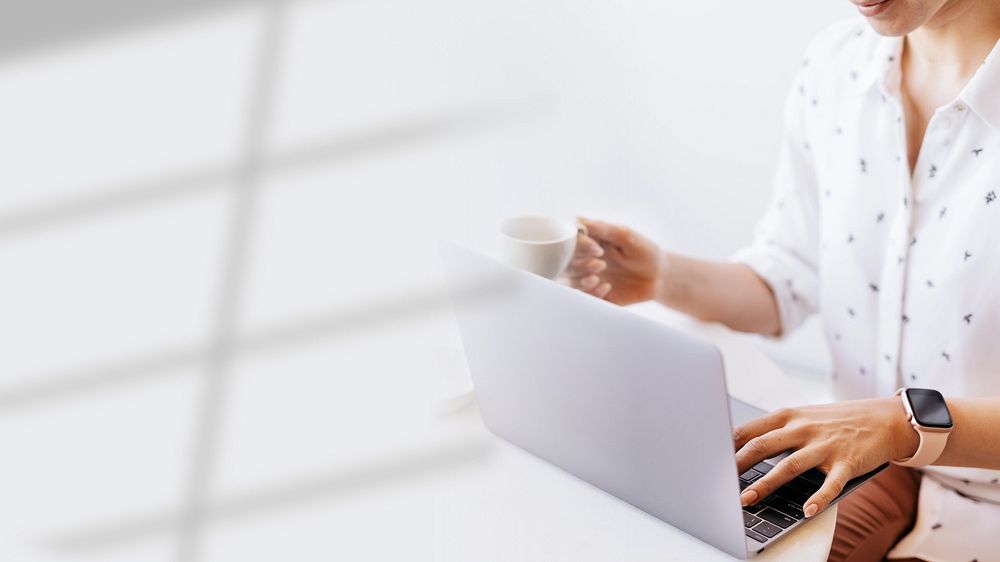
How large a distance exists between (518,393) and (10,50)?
1168mm

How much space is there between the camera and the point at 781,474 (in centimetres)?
90

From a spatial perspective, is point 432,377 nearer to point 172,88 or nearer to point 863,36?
point 863,36

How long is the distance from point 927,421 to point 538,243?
411mm

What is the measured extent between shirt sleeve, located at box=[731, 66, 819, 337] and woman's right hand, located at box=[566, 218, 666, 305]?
0.58ft

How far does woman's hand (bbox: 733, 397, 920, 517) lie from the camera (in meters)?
0.89

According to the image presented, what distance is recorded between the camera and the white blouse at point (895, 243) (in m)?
1.14

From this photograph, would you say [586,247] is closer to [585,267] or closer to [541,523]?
[585,267]

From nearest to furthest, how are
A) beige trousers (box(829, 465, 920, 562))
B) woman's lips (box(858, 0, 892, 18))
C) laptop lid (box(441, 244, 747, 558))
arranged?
laptop lid (box(441, 244, 747, 558))
woman's lips (box(858, 0, 892, 18))
beige trousers (box(829, 465, 920, 562))

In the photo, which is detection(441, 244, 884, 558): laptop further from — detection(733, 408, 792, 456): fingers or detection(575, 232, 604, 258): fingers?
detection(575, 232, 604, 258): fingers

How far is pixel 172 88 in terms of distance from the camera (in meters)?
1.89

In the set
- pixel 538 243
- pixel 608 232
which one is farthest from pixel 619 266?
pixel 538 243

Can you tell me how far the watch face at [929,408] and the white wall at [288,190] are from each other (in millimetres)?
494

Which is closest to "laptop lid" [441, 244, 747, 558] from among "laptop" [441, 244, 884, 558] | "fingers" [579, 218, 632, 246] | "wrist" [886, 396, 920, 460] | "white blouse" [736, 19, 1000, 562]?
"laptop" [441, 244, 884, 558]

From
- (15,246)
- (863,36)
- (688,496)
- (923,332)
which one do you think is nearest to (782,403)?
(923,332)
